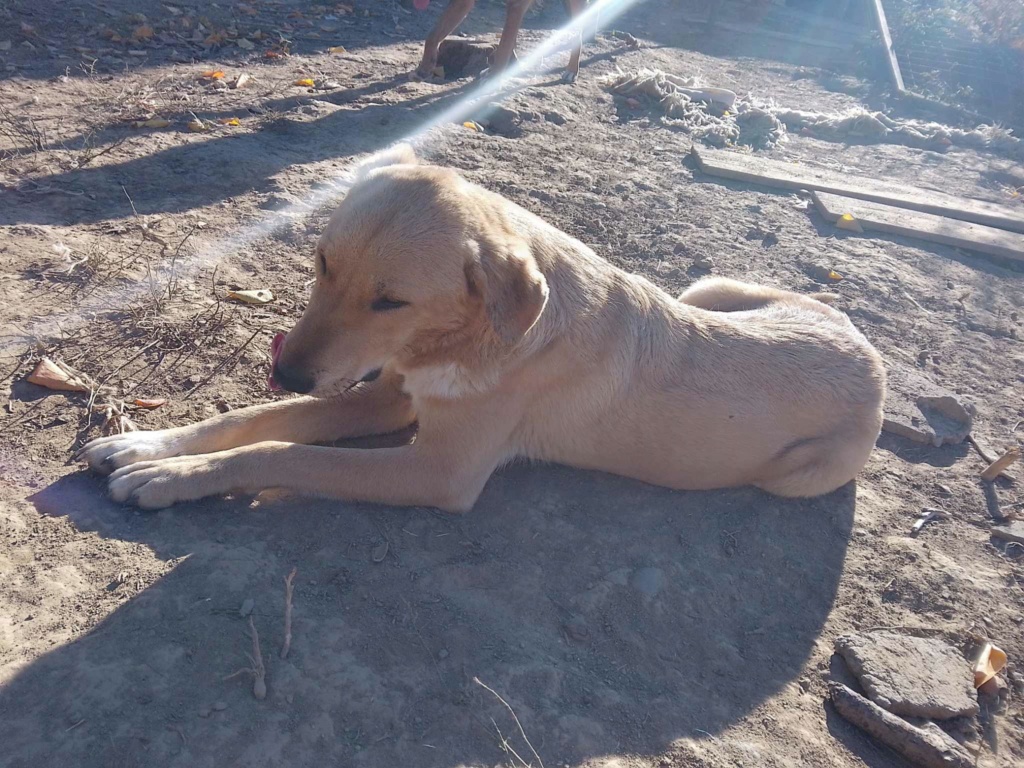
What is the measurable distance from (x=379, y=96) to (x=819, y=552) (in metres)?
7.13

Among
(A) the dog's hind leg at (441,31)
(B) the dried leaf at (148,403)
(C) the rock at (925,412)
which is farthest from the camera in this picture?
(A) the dog's hind leg at (441,31)

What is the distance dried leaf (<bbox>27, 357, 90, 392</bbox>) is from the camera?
3635 mm

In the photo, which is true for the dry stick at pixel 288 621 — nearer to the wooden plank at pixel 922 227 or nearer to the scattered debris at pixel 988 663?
the scattered debris at pixel 988 663

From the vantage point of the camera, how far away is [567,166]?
7859mm

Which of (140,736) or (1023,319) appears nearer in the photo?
(140,736)

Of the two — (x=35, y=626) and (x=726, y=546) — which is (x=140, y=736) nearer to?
(x=35, y=626)

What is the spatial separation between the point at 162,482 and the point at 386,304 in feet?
4.14

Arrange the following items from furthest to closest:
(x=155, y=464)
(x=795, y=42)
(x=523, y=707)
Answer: (x=795, y=42) → (x=155, y=464) → (x=523, y=707)

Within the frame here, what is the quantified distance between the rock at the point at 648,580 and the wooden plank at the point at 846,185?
6.32m

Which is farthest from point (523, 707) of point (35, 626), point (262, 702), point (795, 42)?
point (795, 42)

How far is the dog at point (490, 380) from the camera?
3.19 meters

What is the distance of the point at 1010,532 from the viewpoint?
431 centimetres

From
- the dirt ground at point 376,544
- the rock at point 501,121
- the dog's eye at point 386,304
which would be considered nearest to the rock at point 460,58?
the rock at point 501,121

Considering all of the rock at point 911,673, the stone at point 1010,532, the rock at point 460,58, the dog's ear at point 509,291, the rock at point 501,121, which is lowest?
the rock at point 911,673
